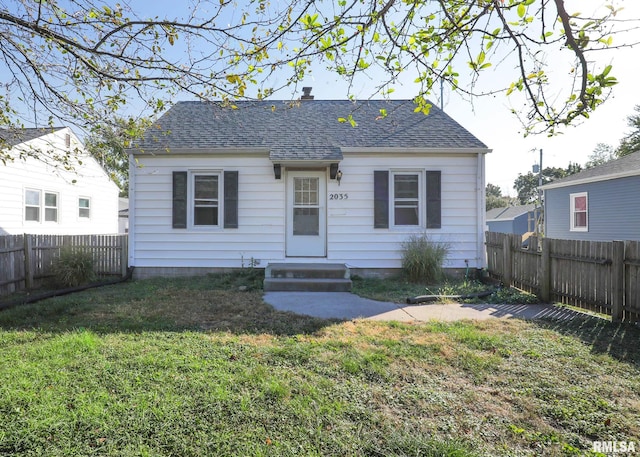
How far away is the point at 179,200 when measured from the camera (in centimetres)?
841

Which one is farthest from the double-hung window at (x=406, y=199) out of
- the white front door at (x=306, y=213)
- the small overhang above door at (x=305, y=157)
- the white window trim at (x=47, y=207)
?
the white window trim at (x=47, y=207)

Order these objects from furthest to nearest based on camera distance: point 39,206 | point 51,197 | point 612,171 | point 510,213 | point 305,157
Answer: point 510,213, point 51,197, point 39,206, point 612,171, point 305,157

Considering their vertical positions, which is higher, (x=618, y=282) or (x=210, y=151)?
(x=210, y=151)

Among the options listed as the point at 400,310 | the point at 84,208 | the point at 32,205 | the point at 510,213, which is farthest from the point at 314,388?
the point at 510,213

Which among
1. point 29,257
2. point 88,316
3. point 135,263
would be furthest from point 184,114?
point 88,316

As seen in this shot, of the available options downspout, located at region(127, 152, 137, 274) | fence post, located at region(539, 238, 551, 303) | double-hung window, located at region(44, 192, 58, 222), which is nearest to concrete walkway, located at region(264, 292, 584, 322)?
fence post, located at region(539, 238, 551, 303)

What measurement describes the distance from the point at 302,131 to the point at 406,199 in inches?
131

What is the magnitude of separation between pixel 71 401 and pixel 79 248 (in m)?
6.75

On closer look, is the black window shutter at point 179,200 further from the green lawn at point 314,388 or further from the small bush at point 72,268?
the green lawn at point 314,388

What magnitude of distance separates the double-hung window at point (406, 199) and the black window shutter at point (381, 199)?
0.24 metres

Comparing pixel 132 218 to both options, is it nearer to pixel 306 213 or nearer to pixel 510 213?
pixel 306 213

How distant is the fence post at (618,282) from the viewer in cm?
470

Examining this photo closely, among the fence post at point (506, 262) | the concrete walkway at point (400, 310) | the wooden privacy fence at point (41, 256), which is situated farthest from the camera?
the fence post at point (506, 262)

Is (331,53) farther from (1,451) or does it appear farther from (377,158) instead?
(377,158)
